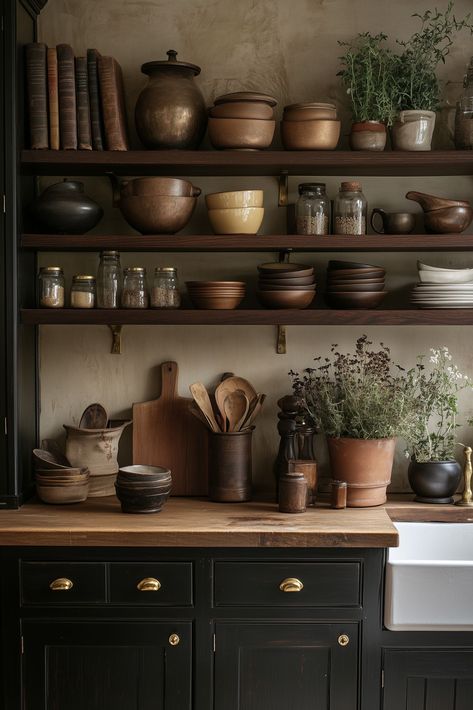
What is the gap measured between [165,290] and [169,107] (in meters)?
0.62

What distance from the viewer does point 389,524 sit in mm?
2680

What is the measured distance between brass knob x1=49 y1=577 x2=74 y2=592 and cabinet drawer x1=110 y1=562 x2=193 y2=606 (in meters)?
0.13

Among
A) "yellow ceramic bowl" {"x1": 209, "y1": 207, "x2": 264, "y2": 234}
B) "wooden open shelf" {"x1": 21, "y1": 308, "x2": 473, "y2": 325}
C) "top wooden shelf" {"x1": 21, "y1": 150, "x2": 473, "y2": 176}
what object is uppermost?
"top wooden shelf" {"x1": 21, "y1": 150, "x2": 473, "y2": 176}

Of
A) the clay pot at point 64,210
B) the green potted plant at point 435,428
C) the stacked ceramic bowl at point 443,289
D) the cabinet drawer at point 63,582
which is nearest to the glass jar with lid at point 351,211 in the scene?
the stacked ceramic bowl at point 443,289

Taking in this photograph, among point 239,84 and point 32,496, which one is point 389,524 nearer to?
point 32,496

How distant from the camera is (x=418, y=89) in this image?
2.96 m

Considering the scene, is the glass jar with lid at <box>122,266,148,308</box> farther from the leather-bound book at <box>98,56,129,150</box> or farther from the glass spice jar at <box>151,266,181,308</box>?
the leather-bound book at <box>98,56,129,150</box>

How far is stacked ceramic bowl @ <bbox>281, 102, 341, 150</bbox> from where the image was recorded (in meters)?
2.90

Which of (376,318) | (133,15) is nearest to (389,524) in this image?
(376,318)

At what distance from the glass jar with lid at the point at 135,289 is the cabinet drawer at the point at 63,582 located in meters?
0.88

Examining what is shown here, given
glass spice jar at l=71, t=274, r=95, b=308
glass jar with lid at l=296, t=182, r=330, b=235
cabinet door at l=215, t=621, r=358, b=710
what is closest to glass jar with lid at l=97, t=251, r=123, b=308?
glass spice jar at l=71, t=274, r=95, b=308

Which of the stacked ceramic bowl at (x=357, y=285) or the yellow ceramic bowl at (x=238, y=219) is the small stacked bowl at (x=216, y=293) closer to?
the yellow ceramic bowl at (x=238, y=219)

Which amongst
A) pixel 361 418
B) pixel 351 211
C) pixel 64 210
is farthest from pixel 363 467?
pixel 64 210

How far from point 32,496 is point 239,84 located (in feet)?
5.51
